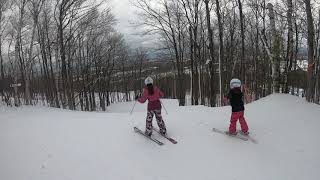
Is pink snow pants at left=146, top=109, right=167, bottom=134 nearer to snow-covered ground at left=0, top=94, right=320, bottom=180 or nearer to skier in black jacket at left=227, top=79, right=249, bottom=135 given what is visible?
snow-covered ground at left=0, top=94, right=320, bottom=180

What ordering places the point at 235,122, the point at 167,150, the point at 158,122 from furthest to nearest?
the point at 158,122 < the point at 235,122 < the point at 167,150

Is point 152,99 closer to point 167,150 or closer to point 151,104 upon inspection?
point 151,104

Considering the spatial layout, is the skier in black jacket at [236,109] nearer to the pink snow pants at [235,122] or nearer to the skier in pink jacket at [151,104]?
the pink snow pants at [235,122]

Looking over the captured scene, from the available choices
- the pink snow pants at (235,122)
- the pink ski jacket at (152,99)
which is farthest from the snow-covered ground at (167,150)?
the pink ski jacket at (152,99)

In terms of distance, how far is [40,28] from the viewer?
2836 centimetres

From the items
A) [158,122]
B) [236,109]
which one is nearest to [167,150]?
[158,122]

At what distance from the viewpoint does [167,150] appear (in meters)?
8.09

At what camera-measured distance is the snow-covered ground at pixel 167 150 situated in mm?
6949

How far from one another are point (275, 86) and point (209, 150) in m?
7.26

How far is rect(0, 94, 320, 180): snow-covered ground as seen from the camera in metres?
6.95

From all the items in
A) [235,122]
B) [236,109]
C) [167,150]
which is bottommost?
[167,150]

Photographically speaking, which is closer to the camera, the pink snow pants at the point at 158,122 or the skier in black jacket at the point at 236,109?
the skier in black jacket at the point at 236,109

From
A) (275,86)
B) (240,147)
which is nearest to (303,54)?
(275,86)

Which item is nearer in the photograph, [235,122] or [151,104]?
[235,122]
